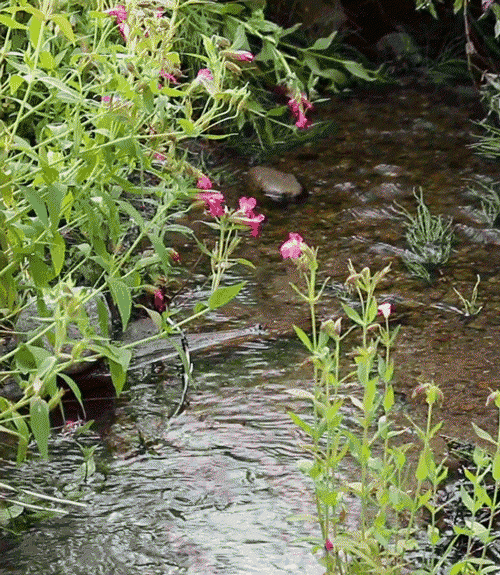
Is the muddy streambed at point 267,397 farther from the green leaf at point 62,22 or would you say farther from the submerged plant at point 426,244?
the green leaf at point 62,22

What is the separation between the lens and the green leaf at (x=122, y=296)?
7.61ft

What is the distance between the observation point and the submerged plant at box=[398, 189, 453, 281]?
13.9 feet

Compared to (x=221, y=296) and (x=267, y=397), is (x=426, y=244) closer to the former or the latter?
(x=267, y=397)

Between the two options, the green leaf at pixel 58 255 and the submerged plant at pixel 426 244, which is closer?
the green leaf at pixel 58 255

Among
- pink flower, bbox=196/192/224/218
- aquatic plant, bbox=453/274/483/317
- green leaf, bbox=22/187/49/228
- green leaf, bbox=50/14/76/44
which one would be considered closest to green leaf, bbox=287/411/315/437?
green leaf, bbox=22/187/49/228

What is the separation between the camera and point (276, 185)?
16.3 ft

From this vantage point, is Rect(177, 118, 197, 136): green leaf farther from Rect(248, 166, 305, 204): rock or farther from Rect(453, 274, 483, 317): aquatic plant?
Rect(248, 166, 305, 204): rock

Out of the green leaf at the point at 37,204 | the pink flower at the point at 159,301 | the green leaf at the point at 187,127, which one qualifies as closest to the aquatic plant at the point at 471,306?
the pink flower at the point at 159,301

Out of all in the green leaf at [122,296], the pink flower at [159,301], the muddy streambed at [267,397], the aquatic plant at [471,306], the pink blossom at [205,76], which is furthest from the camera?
the aquatic plant at [471,306]

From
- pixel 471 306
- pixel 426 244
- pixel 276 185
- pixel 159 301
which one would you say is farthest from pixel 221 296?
pixel 276 185

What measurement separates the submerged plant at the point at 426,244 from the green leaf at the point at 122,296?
1967mm

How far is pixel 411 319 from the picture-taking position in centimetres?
384

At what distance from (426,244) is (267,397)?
1.30 metres

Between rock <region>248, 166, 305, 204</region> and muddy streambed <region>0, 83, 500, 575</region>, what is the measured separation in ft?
0.21
